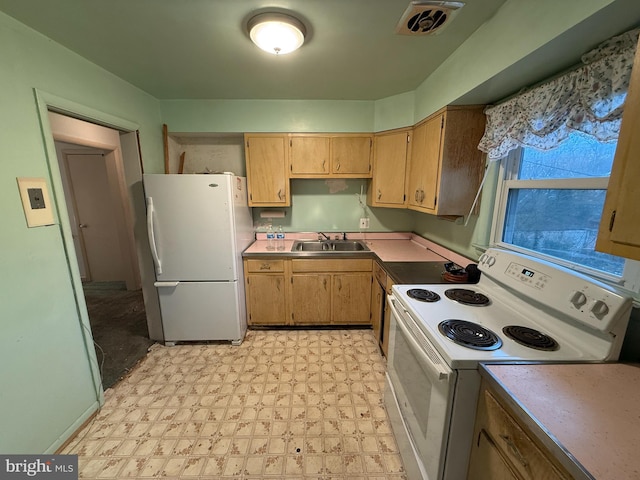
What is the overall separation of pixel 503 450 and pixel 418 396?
1.21 ft

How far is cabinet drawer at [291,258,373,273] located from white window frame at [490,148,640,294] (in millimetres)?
1090

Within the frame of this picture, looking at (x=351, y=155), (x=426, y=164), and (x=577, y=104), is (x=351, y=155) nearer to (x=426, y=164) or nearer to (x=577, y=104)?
(x=426, y=164)

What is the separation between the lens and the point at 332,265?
8.06 ft

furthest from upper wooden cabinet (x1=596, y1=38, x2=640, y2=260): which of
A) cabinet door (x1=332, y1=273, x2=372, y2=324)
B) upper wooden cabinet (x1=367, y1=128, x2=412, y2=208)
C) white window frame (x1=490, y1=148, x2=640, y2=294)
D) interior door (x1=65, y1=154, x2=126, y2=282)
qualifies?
interior door (x1=65, y1=154, x2=126, y2=282)

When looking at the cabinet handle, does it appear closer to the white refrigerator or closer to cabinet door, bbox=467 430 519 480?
cabinet door, bbox=467 430 519 480

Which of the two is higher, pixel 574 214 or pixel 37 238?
pixel 574 214

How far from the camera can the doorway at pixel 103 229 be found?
313cm

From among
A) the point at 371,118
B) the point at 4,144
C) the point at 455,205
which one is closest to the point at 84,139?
the point at 4,144

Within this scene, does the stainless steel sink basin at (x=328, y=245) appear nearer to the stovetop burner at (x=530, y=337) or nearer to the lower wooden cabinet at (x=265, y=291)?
the lower wooden cabinet at (x=265, y=291)

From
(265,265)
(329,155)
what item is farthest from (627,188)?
(265,265)

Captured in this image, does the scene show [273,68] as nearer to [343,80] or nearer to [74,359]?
[343,80]

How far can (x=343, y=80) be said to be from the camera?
2041 millimetres

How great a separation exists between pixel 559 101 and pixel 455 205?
83 centimetres

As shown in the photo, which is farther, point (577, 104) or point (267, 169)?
point (267, 169)
